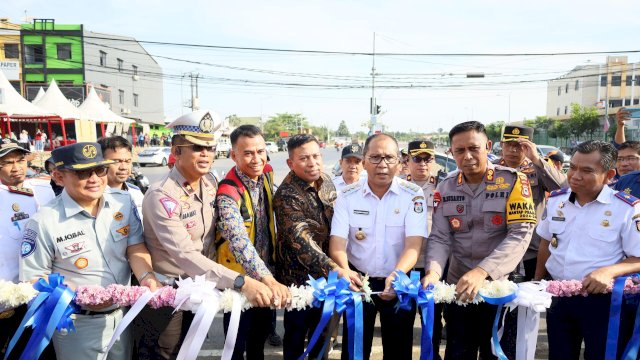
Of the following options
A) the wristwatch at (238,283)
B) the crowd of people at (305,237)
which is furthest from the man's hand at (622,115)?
the wristwatch at (238,283)

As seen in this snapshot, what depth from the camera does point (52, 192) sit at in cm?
374

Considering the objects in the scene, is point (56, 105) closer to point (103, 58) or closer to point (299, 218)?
point (103, 58)

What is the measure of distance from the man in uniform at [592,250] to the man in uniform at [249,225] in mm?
1613

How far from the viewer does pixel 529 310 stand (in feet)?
8.14

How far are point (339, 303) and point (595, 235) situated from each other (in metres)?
1.50

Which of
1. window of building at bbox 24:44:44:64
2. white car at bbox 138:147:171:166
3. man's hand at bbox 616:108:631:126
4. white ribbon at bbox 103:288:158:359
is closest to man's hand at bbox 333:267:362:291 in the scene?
white ribbon at bbox 103:288:158:359

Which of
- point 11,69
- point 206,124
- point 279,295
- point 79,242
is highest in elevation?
point 11,69

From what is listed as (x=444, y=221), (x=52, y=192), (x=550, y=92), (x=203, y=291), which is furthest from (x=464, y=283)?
(x=550, y=92)

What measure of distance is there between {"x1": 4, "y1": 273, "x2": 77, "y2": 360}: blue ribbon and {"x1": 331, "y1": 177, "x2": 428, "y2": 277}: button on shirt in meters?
1.47

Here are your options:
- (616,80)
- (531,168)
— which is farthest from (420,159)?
(616,80)

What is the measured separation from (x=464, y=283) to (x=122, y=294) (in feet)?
5.93

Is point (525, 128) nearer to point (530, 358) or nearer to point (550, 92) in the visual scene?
point (530, 358)

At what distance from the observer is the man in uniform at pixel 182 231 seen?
7.88ft

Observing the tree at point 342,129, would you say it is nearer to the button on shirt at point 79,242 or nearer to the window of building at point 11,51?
the window of building at point 11,51
